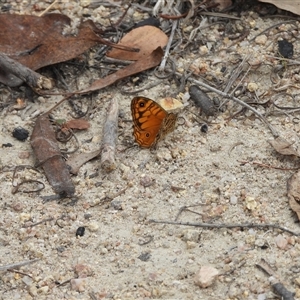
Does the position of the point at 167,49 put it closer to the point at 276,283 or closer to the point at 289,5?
the point at 289,5

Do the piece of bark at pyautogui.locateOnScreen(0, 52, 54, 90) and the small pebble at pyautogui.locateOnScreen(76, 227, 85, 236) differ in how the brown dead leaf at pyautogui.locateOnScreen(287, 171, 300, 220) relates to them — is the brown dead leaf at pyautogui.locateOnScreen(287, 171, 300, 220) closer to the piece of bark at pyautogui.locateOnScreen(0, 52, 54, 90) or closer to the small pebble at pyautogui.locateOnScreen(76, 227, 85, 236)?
the small pebble at pyautogui.locateOnScreen(76, 227, 85, 236)

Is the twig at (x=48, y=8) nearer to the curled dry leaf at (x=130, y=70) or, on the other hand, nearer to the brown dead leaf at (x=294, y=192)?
the curled dry leaf at (x=130, y=70)

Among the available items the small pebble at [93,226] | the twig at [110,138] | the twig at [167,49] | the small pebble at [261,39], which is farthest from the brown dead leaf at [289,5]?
the small pebble at [93,226]

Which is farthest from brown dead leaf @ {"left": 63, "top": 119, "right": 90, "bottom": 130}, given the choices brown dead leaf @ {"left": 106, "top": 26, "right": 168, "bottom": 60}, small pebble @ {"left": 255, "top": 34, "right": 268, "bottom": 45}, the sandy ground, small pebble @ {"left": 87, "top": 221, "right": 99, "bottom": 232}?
small pebble @ {"left": 255, "top": 34, "right": 268, "bottom": 45}

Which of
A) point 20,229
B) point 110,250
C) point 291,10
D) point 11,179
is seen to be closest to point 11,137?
point 11,179

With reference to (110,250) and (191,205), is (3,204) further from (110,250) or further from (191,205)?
(191,205)
